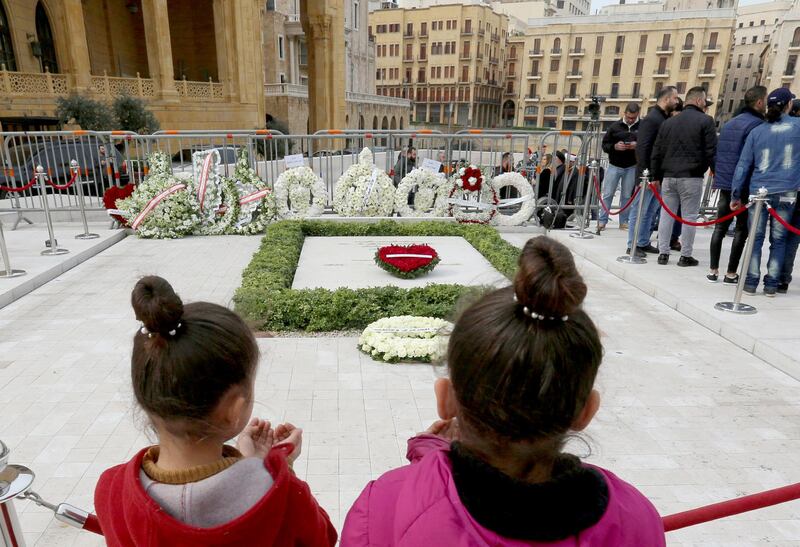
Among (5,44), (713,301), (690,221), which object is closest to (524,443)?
(713,301)

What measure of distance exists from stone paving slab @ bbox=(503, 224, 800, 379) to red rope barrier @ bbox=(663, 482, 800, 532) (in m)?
3.32

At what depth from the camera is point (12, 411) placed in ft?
12.7

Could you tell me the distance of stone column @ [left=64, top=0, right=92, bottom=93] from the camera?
2227cm

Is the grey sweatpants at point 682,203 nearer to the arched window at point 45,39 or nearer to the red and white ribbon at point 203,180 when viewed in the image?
the red and white ribbon at point 203,180

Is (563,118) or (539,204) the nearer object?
(539,204)

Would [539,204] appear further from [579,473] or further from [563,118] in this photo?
[563,118]

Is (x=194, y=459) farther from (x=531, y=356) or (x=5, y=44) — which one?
(x=5, y=44)

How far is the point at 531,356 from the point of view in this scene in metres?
1.07

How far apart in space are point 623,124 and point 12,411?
9.41m

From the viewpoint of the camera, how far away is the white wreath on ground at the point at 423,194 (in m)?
10.4

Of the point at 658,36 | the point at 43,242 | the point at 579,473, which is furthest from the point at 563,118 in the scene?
the point at 579,473

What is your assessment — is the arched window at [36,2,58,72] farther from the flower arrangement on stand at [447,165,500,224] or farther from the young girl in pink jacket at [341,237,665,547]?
the young girl in pink jacket at [341,237,665,547]

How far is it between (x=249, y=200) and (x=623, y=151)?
22.9ft

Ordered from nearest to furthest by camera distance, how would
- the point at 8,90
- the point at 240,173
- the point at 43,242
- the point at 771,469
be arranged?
the point at 771,469 → the point at 43,242 → the point at 240,173 → the point at 8,90
